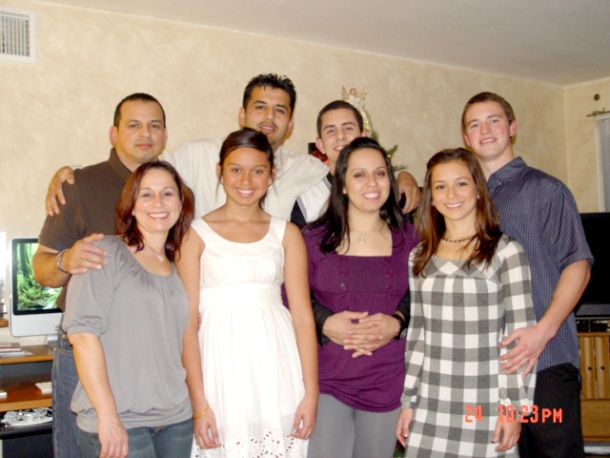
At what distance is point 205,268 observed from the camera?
7.04 feet

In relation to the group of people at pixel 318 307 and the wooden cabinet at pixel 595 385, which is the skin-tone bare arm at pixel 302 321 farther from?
the wooden cabinet at pixel 595 385

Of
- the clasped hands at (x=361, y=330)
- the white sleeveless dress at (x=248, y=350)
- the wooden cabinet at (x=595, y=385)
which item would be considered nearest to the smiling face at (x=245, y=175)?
the white sleeveless dress at (x=248, y=350)

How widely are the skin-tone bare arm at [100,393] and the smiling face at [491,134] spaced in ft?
5.00

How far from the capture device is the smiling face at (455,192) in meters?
2.11

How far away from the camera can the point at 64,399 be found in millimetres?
2141

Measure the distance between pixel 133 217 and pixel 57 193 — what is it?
0.50 metres

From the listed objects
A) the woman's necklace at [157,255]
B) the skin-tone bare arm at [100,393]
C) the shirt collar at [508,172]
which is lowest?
the skin-tone bare arm at [100,393]

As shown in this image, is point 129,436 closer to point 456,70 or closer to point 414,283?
point 414,283

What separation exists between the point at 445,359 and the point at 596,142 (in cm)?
505

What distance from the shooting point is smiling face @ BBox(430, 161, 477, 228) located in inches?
83.2

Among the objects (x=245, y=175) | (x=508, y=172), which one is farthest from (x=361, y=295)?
(x=508, y=172)

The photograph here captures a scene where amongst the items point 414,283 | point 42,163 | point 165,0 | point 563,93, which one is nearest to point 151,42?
point 165,0

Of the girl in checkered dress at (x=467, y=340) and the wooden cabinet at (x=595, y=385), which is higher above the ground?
the girl in checkered dress at (x=467, y=340)

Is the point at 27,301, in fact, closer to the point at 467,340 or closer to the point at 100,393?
the point at 100,393
